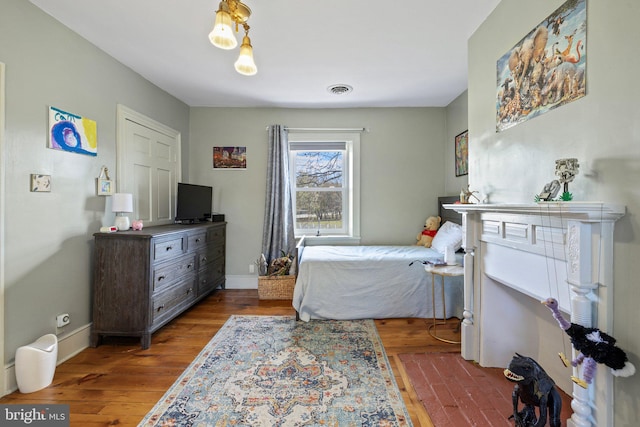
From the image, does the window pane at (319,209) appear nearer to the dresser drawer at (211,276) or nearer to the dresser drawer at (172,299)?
the dresser drawer at (211,276)

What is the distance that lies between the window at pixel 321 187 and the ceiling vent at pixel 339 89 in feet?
2.58

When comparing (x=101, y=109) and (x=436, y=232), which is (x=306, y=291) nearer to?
(x=436, y=232)

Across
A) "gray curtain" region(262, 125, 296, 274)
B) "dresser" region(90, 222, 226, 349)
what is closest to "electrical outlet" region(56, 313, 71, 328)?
"dresser" region(90, 222, 226, 349)

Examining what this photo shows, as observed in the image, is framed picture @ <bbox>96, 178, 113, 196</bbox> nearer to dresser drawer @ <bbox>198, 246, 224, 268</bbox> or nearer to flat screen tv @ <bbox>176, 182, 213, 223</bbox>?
flat screen tv @ <bbox>176, 182, 213, 223</bbox>

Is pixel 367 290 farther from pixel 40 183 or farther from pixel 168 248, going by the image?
pixel 40 183

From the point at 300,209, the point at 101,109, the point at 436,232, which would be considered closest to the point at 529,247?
the point at 436,232

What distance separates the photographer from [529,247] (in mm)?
1474

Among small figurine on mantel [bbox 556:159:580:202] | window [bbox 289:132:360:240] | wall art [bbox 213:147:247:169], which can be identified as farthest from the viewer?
window [bbox 289:132:360:240]

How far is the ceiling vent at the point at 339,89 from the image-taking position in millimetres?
3166

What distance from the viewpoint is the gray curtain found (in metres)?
3.79

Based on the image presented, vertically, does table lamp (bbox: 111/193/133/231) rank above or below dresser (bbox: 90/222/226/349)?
above

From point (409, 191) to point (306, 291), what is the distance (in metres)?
2.04

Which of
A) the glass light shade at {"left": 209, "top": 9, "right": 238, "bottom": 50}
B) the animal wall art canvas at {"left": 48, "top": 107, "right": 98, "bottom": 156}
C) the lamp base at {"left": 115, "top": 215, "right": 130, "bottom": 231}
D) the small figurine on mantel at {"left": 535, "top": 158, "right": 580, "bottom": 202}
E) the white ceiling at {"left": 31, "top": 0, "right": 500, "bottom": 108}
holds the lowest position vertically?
the lamp base at {"left": 115, "top": 215, "right": 130, "bottom": 231}

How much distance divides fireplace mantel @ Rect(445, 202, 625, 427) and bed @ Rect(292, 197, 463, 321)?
2.45 feet
